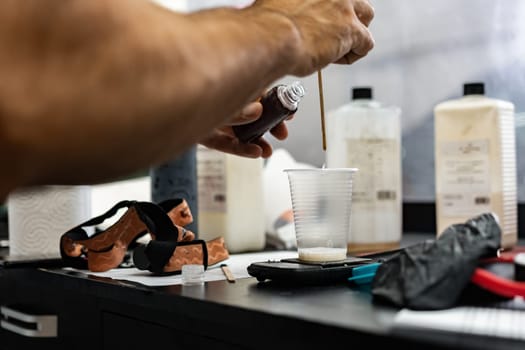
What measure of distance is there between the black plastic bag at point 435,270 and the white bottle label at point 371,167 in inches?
26.4

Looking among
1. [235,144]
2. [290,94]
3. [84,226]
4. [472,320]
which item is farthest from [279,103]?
[472,320]

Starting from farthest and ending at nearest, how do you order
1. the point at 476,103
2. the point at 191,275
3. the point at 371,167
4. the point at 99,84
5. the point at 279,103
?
1. the point at 371,167
2. the point at 476,103
3. the point at 279,103
4. the point at 191,275
5. the point at 99,84

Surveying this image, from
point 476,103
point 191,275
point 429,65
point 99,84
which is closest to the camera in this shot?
point 99,84

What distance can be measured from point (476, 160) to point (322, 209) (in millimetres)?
484

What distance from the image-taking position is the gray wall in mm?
1619

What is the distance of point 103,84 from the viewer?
61cm

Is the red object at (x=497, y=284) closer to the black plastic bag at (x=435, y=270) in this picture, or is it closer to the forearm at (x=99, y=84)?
the black plastic bag at (x=435, y=270)

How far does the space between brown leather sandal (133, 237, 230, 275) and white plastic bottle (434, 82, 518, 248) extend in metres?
0.55

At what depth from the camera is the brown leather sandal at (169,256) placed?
112 centimetres

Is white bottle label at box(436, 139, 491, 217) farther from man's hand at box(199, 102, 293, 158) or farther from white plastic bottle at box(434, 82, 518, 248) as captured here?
man's hand at box(199, 102, 293, 158)

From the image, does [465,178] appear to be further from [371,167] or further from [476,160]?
[371,167]

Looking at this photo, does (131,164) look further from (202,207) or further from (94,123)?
(202,207)

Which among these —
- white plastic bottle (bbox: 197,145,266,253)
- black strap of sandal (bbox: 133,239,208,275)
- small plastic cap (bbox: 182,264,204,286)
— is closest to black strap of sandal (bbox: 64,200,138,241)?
black strap of sandal (bbox: 133,239,208,275)

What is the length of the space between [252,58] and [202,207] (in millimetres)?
936
